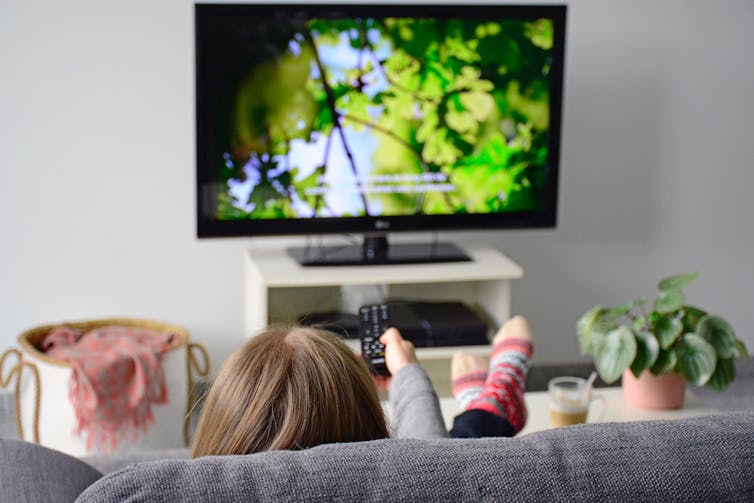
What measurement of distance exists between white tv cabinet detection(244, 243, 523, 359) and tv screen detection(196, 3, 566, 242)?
13cm

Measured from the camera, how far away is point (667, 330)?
7.92 ft

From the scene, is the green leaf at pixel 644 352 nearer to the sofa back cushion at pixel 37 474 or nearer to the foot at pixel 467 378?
the foot at pixel 467 378

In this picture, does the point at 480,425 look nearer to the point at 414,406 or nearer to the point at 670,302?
the point at 414,406

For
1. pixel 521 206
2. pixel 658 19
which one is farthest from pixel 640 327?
pixel 658 19

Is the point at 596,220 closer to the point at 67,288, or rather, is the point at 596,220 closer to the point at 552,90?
the point at 552,90

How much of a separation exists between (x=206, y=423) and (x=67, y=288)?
229cm

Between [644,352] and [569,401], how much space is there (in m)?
0.22

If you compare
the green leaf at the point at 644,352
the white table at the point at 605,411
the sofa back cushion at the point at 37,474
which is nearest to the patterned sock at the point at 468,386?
the white table at the point at 605,411

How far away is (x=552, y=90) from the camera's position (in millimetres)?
3283

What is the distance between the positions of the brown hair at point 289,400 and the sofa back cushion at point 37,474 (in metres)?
0.31

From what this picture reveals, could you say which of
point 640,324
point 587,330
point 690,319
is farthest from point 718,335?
point 587,330

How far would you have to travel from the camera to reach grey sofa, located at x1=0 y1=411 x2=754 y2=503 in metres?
0.93

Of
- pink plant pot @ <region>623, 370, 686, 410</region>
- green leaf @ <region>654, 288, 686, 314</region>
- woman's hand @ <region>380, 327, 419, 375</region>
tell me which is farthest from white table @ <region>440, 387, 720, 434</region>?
woman's hand @ <region>380, 327, 419, 375</region>

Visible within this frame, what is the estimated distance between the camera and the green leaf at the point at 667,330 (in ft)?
7.89
